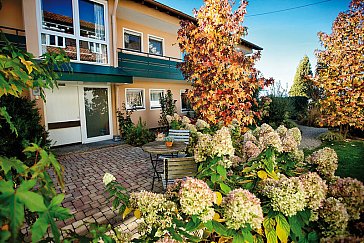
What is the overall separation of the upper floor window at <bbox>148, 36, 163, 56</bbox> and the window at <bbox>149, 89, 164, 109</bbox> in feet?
8.03

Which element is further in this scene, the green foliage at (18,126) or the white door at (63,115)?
the white door at (63,115)

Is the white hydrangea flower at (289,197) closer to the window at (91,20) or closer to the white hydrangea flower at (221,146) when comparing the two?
the white hydrangea flower at (221,146)

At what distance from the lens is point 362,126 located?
298 inches

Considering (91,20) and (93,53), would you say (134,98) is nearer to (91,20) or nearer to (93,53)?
(93,53)

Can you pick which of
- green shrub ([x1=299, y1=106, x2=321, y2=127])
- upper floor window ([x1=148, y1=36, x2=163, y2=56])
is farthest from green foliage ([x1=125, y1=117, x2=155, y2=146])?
green shrub ([x1=299, y1=106, x2=321, y2=127])

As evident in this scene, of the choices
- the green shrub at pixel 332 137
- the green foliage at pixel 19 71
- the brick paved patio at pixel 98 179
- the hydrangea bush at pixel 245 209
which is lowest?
the brick paved patio at pixel 98 179

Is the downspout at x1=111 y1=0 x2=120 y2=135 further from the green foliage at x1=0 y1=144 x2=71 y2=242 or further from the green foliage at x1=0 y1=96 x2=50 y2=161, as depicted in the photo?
the green foliage at x1=0 y1=144 x2=71 y2=242

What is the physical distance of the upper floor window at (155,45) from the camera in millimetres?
11836

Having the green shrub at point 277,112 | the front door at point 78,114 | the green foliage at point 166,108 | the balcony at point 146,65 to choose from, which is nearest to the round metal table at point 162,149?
the front door at point 78,114

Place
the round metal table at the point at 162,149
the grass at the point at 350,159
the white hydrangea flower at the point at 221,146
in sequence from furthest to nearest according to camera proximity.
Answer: the grass at the point at 350,159
the round metal table at the point at 162,149
the white hydrangea flower at the point at 221,146

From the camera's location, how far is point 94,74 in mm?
7348

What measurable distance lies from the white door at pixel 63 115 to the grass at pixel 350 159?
938cm

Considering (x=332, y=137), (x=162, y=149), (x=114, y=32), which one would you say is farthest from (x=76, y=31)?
(x=332, y=137)

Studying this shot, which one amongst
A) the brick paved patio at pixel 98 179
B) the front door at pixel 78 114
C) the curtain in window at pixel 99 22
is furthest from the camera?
the curtain in window at pixel 99 22
